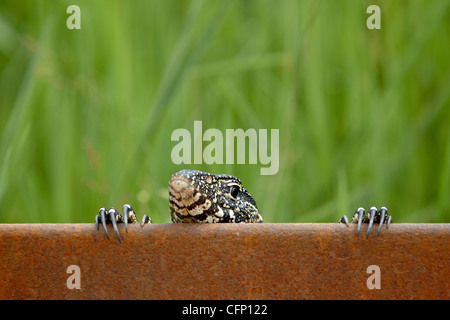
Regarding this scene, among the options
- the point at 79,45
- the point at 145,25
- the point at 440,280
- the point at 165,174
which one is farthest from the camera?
the point at 145,25

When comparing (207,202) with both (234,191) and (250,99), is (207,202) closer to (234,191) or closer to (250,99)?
(234,191)

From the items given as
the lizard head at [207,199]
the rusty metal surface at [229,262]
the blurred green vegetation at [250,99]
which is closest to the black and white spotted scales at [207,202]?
the lizard head at [207,199]

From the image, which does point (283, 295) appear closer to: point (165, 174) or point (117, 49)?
point (165, 174)

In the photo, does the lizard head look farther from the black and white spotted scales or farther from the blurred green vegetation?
the blurred green vegetation

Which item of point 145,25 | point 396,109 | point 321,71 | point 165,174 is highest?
point 145,25

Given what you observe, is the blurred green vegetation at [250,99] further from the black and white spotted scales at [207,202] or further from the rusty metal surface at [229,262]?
the rusty metal surface at [229,262]

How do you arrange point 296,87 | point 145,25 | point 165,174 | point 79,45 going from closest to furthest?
point 296,87 < point 165,174 < point 79,45 < point 145,25

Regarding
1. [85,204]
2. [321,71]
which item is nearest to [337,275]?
[85,204]
